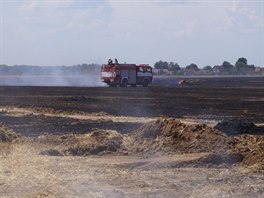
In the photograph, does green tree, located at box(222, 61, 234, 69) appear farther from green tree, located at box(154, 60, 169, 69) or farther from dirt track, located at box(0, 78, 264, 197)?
dirt track, located at box(0, 78, 264, 197)

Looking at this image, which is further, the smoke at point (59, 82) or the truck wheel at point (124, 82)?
the smoke at point (59, 82)

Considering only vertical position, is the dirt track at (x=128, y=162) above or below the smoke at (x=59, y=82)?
above

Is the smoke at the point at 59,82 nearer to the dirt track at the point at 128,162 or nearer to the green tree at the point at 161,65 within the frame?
the dirt track at the point at 128,162

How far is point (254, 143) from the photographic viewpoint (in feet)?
53.8

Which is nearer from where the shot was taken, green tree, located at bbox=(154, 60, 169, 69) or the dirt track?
the dirt track

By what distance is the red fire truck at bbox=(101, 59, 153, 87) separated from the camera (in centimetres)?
6531

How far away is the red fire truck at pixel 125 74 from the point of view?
6531 centimetres

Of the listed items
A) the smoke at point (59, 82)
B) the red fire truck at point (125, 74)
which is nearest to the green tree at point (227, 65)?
the smoke at point (59, 82)

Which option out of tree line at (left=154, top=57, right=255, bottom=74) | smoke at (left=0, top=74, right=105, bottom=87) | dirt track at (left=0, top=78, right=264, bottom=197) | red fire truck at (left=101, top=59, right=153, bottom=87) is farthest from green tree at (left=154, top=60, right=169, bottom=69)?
dirt track at (left=0, top=78, right=264, bottom=197)

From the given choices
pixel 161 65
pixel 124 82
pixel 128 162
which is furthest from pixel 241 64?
pixel 128 162

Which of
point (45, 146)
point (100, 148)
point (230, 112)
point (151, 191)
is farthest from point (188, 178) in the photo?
point (230, 112)

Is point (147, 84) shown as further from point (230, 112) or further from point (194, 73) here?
point (194, 73)

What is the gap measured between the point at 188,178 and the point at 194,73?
163956 millimetres

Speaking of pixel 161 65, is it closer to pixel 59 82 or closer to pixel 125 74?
pixel 59 82
